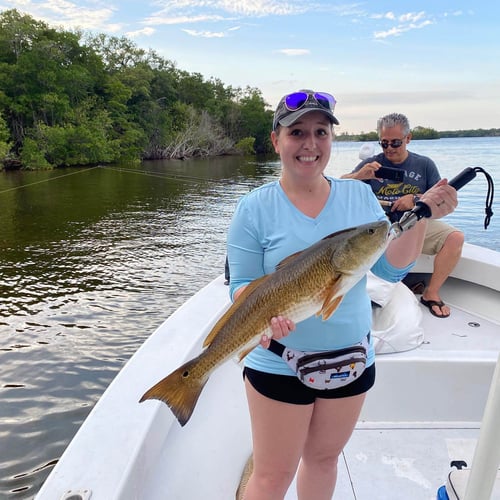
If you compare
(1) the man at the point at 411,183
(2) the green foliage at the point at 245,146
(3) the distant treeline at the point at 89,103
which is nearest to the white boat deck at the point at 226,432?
(1) the man at the point at 411,183

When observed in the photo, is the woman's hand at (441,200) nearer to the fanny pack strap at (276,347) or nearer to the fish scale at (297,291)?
the fish scale at (297,291)

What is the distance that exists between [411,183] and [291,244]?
314cm

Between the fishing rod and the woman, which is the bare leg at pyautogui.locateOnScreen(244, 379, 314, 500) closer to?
the woman

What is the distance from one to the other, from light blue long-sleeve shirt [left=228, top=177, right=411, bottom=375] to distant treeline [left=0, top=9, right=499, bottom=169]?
26.5 metres

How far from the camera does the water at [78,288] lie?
4.84 m

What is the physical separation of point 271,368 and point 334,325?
0.92 ft

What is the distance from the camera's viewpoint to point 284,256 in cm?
161

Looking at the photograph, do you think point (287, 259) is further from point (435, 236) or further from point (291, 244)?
point (435, 236)

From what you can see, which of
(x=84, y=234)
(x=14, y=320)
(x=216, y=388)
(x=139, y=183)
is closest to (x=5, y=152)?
(x=139, y=183)

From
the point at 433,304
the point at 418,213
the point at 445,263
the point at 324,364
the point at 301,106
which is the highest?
the point at 301,106

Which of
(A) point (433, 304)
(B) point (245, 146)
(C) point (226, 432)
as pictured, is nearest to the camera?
(C) point (226, 432)

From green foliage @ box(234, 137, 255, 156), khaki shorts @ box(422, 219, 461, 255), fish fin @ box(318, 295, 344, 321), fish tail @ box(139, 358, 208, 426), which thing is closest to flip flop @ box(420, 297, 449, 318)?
khaki shorts @ box(422, 219, 461, 255)

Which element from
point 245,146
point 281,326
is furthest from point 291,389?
point 245,146

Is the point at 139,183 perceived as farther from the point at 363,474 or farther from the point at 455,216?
the point at 363,474
